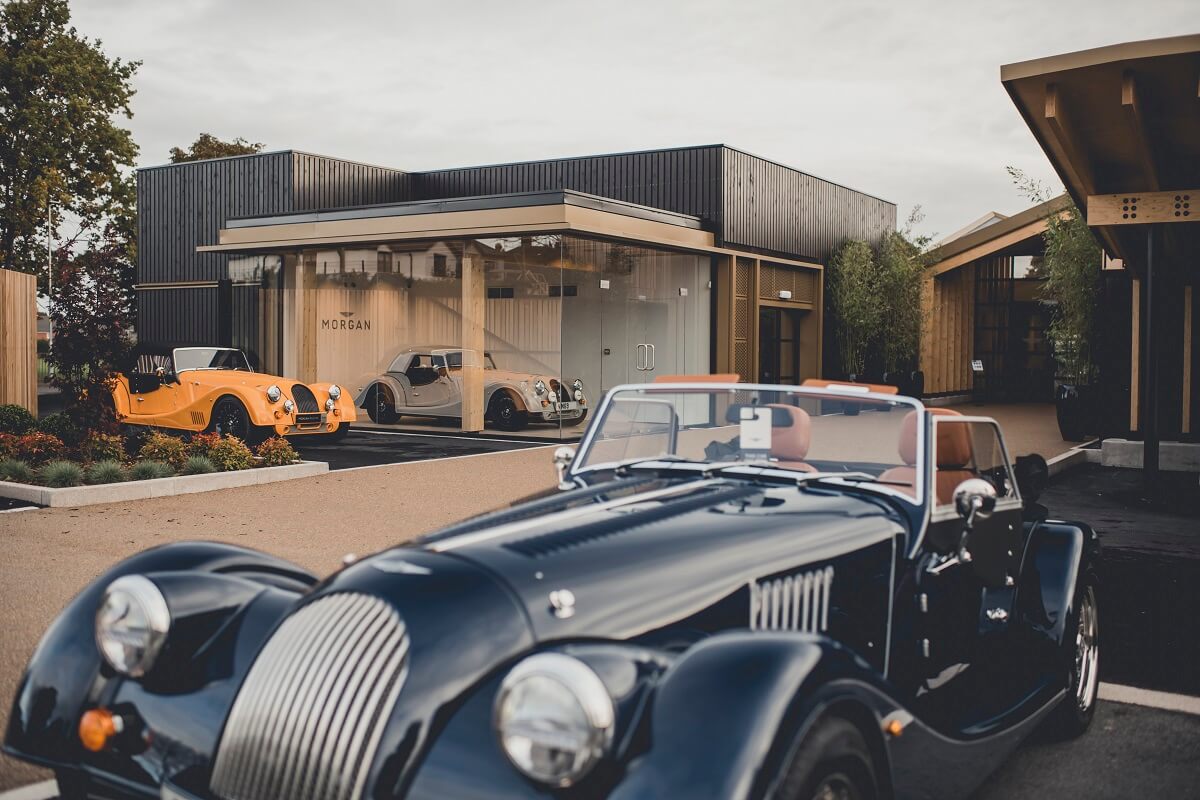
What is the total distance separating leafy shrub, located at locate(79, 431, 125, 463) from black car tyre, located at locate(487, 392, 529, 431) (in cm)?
692

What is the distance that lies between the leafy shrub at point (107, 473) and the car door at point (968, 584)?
8.30 meters

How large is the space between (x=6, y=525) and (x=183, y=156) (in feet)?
115

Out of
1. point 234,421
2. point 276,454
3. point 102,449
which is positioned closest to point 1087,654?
point 276,454

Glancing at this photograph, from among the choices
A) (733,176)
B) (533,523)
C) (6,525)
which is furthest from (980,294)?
(533,523)

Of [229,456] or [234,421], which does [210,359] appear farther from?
[229,456]

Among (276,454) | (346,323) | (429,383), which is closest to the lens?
(276,454)

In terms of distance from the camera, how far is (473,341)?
57.3 ft

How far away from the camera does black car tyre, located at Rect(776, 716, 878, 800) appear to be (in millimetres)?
2244

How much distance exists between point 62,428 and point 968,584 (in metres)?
11.6

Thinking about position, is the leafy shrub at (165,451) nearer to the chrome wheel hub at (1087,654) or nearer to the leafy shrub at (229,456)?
the leafy shrub at (229,456)

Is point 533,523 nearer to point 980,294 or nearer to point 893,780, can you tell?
point 893,780

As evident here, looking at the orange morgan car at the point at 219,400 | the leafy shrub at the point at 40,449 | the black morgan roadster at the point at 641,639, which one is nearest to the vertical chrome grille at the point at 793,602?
the black morgan roadster at the point at 641,639

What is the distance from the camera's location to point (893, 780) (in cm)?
274

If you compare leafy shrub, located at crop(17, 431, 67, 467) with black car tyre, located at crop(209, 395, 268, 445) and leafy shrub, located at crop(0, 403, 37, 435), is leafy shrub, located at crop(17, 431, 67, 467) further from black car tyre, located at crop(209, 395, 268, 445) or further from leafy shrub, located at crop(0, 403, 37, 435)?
black car tyre, located at crop(209, 395, 268, 445)
